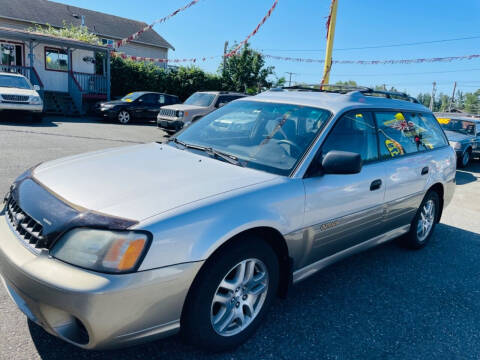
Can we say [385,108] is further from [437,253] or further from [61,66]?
[61,66]

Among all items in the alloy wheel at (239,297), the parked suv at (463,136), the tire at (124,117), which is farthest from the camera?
the tire at (124,117)

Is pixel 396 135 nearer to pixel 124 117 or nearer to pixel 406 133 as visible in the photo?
pixel 406 133

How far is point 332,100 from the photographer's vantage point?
11.0ft

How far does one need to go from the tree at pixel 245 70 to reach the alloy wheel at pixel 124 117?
40.7 ft

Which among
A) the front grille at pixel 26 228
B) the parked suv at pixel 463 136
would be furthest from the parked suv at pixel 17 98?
the parked suv at pixel 463 136

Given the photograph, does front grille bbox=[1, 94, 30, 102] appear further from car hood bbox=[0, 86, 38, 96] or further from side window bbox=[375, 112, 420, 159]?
side window bbox=[375, 112, 420, 159]

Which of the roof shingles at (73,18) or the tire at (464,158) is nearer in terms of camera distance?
the tire at (464,158)

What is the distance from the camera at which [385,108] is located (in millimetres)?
3758

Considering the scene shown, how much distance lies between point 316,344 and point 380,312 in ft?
2.56

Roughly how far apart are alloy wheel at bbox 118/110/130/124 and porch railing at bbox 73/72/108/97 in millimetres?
4224

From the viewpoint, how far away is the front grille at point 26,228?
207 centimetres

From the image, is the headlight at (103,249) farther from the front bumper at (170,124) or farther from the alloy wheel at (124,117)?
the alloy wheel at (124,117)

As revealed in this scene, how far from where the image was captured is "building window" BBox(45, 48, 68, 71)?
2016cm

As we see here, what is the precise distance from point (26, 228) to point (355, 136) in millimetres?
2598
